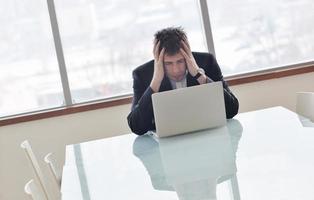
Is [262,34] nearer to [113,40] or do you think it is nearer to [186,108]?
[113,40]

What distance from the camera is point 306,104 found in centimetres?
270

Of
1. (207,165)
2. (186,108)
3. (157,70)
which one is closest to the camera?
(207,165)

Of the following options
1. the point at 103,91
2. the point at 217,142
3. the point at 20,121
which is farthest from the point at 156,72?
the point at 20,121

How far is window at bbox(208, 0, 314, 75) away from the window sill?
106 millimetres

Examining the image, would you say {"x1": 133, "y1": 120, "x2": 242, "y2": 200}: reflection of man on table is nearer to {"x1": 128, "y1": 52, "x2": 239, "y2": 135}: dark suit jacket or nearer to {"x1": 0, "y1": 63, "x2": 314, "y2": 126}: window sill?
{"x1": 128, "y1": 52, "x2": 239, "y2": 135}: dark suit jacket

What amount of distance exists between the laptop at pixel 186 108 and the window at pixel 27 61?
155cm

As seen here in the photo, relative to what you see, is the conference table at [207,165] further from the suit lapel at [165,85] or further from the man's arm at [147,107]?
the suit lapel at [165,85]

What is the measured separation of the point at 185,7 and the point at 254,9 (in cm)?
55

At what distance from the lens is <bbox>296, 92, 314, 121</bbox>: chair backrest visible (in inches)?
103

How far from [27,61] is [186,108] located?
1.79 metres

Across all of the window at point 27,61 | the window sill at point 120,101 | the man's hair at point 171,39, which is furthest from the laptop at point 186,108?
the window at point 27,61

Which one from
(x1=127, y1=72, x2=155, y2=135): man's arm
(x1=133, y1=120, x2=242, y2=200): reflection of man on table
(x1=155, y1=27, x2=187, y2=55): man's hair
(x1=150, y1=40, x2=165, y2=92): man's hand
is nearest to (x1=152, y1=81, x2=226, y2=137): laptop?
(x1=133, y1=120, x2=242, y2=200): reflection of man on table

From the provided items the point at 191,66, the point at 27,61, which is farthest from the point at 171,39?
the point at 27,61

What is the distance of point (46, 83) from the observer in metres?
3.69
